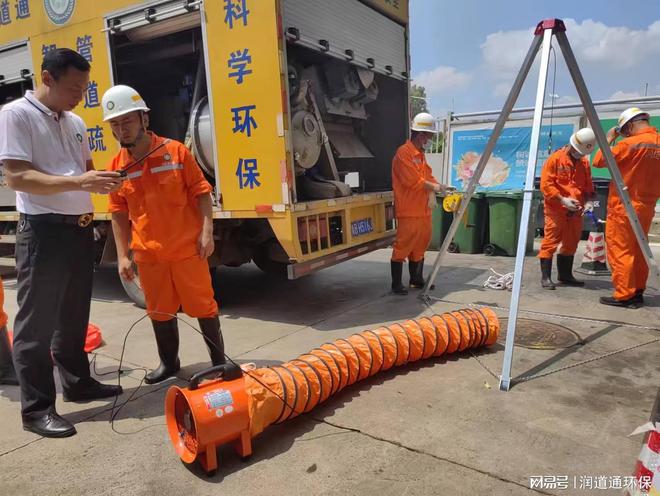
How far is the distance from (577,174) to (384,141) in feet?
7.78

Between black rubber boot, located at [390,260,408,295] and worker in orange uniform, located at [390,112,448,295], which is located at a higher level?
worker in orange uniform, located at [390,112,448,295]

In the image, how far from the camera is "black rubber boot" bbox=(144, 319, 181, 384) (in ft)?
10.9

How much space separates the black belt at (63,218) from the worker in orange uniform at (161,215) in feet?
0.89

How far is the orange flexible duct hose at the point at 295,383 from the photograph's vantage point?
2320mm

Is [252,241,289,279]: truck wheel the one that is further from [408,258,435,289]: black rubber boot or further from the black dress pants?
the black dress pants

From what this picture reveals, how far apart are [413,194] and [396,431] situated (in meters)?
3.20

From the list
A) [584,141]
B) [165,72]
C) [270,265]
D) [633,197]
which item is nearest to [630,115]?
[584,141]

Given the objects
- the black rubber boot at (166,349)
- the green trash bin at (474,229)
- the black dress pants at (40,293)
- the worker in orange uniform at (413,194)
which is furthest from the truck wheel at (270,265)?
the green trash bin at (474,229)

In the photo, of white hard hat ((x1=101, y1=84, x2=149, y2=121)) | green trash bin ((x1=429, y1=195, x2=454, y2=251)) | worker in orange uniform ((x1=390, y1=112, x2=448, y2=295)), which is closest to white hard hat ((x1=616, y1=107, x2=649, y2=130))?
worker in orange uniform ((x1=390, y1=112, x2=448, y2=295))

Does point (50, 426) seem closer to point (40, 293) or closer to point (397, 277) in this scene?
point (40, 293)

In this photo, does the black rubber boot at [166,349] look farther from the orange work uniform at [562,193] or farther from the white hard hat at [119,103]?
the orange work uniform at [562,193]

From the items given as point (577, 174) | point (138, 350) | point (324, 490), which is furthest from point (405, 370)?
point (577, 174)

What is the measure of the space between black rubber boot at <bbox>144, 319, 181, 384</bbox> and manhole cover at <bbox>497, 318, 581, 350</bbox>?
2.55 meters

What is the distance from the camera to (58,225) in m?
2.75
